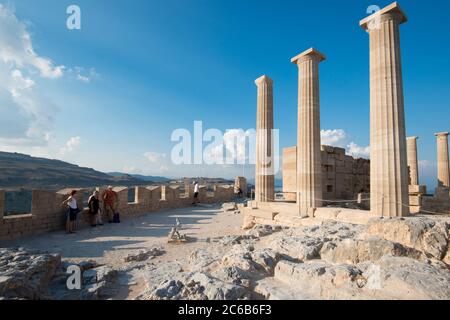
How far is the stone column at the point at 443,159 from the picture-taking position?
843 inches

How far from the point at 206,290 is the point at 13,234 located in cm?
887

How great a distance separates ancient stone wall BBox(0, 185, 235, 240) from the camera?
869 centimetres

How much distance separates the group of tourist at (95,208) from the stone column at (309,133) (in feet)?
30.0

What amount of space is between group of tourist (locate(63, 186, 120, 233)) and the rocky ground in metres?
5.02

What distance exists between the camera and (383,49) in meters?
7.86

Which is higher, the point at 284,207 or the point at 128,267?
the point at 284,207

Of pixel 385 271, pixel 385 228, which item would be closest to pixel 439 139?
pixel 385 228

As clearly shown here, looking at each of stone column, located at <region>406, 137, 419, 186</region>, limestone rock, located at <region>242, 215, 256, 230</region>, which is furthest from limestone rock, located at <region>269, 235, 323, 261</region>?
stone column, located at <region>406, 137, 419, 186</region>

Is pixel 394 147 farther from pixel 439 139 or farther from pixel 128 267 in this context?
pixel 439 139

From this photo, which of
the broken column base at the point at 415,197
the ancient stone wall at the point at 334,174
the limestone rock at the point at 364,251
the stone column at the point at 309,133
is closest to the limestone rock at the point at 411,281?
the limestone rock at the point at 364,251

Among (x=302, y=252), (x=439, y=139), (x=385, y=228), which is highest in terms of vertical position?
(x=439, y=139)

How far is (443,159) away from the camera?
2170 centimetres

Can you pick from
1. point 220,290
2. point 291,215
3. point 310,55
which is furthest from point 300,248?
point 310,55

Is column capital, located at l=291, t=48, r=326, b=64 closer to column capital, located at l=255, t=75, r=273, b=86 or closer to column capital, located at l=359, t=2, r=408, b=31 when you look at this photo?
column capital, located at l=255, t=75, r=273, b=86
